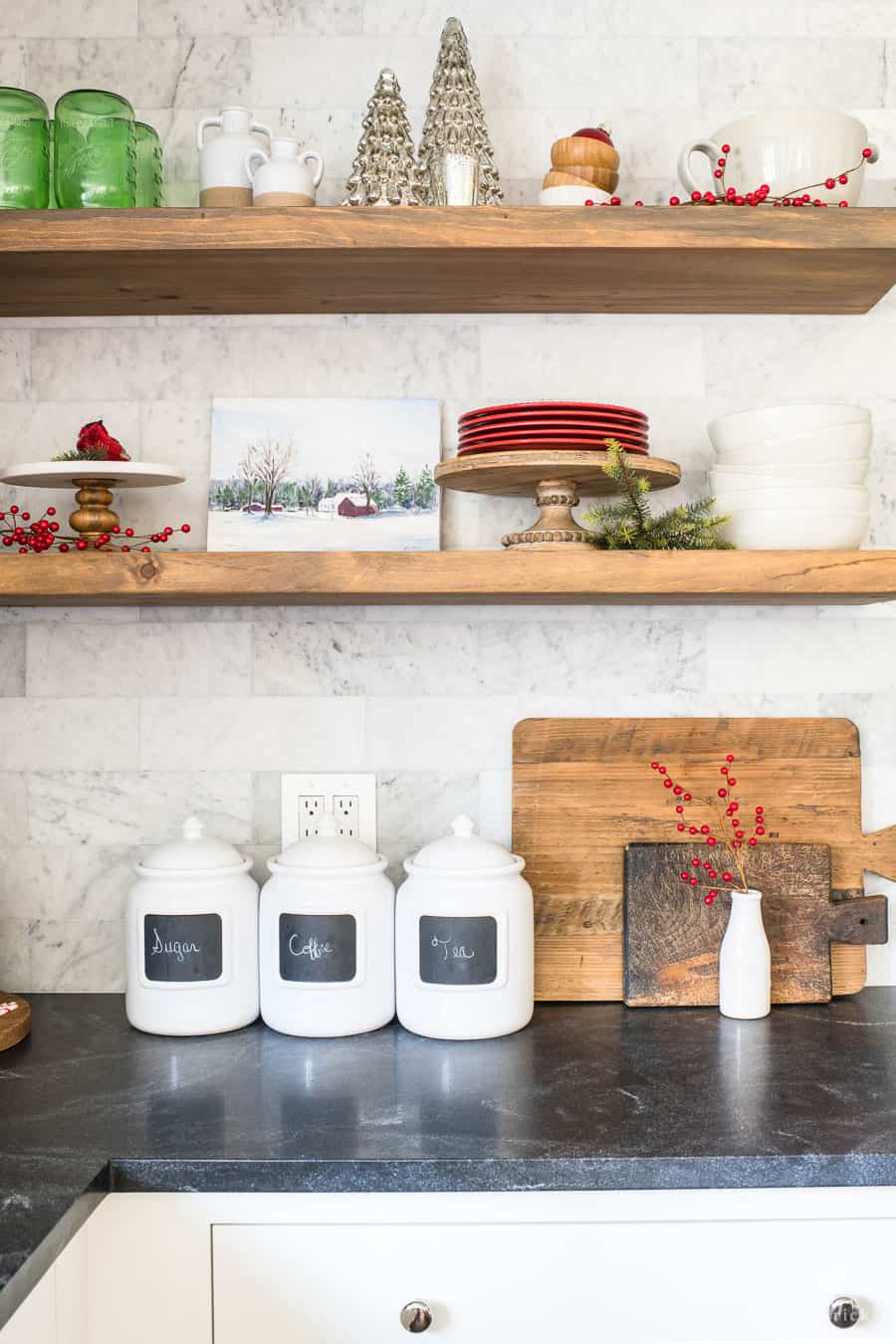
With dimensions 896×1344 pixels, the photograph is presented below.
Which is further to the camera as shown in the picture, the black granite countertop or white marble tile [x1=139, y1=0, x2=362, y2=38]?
white marble tile [x1=139, y1=0, x2=362, y2=38]

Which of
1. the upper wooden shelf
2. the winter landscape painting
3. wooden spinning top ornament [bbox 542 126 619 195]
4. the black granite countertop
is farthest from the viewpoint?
the winter landscape painting

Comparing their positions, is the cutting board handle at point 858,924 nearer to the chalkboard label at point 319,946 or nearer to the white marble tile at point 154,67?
the chalkboard label at point 319,946

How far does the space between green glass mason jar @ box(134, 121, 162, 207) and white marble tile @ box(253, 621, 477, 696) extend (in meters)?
0.61

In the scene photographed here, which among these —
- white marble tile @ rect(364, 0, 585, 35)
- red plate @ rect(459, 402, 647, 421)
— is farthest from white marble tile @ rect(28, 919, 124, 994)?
white marble tile @ rect(364, 0, 585, 35)

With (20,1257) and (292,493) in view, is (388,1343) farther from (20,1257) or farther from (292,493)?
(292,493)

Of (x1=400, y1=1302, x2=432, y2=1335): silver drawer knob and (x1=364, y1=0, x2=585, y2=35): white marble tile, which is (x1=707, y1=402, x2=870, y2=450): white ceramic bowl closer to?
(x1=364, y1=0, x2=585, y2=35): white marble tile

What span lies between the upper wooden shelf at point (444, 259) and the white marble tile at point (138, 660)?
1.55 ft

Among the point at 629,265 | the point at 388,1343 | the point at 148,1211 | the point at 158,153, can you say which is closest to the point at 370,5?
the point at 158,153

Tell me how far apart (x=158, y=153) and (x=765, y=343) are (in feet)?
3.02

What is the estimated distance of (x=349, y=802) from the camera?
1.73 metres

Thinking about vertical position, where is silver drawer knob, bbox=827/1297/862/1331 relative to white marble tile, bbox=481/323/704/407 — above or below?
below

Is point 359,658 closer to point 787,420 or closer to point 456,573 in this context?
point 456,573

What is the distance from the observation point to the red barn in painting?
168 centimetres

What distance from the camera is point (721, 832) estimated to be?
1705mm
